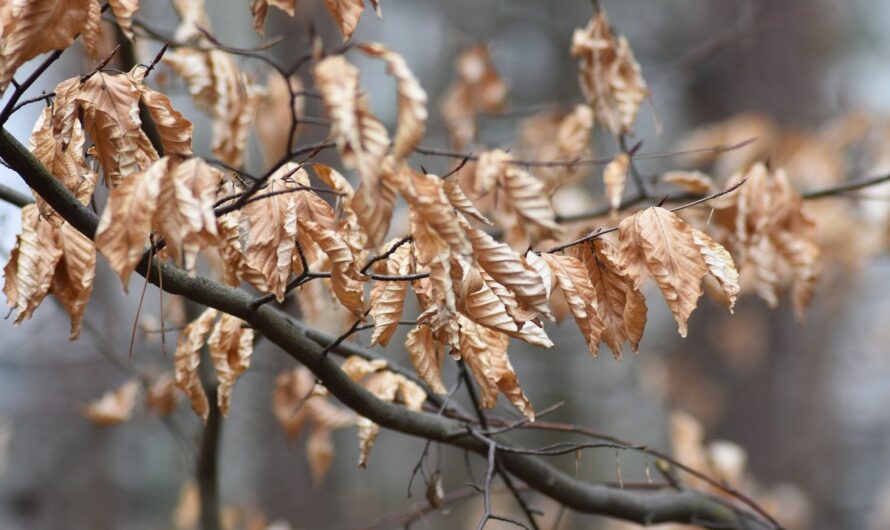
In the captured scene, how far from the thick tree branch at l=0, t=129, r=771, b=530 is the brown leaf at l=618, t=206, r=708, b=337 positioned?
504mm

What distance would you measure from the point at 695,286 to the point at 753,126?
8.40 ft

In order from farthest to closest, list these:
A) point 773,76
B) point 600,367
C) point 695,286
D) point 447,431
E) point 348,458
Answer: point 600,367, point 348,458, point 773,76, point 447,431, point 695,286

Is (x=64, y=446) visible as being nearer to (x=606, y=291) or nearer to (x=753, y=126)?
(x=753, y=126)

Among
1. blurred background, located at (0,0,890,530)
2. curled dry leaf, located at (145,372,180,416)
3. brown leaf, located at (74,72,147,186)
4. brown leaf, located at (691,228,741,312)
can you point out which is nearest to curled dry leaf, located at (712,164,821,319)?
blurred background, located at (0,0,890,530)

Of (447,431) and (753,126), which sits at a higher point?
(753,126)

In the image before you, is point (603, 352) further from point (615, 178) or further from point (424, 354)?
point (424, 354)

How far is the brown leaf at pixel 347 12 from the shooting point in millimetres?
1150

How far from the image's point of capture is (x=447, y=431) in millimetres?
1531

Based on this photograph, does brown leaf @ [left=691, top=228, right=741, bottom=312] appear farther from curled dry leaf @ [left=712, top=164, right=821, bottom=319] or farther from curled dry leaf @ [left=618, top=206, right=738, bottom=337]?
curled dry leaf @ [left=712, top=164, right=821, bottom=319]

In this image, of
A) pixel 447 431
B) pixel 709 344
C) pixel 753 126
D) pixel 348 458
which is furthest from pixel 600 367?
pixel 447 431

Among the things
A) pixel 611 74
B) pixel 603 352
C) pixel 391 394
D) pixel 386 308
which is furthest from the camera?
pixel 603 352

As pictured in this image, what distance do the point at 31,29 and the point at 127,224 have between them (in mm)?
242

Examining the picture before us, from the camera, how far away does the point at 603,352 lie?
681 cm

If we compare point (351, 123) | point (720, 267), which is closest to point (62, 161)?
point (351, 123)
